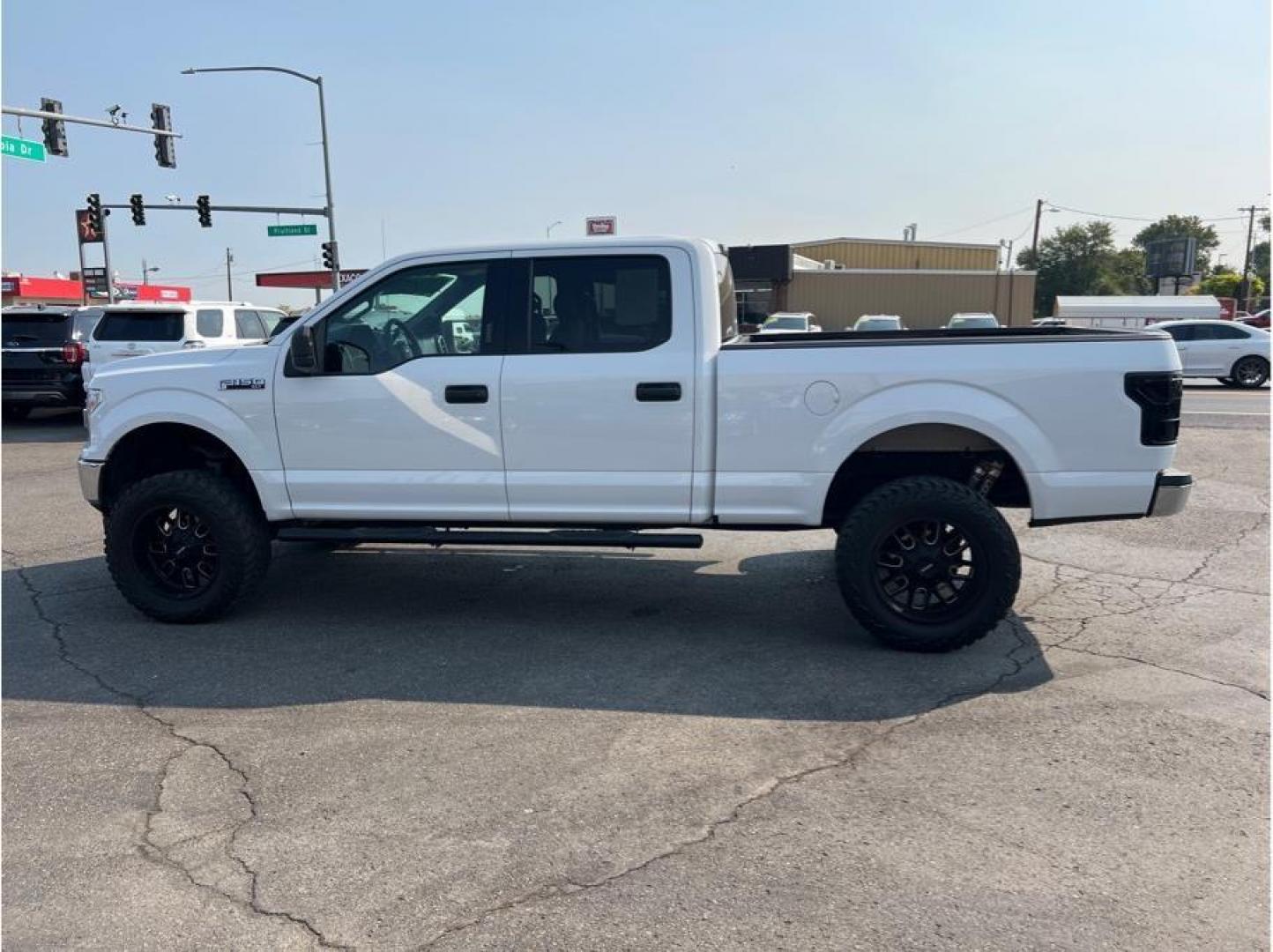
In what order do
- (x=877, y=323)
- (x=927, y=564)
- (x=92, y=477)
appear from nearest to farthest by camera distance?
1. (x=927, y=564)
2. (x=92, y=477)
3. (x=877, y=323)

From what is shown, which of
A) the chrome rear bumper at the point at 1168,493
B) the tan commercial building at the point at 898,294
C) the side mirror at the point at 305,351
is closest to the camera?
the chrome rear bumper at the point at 1168,493

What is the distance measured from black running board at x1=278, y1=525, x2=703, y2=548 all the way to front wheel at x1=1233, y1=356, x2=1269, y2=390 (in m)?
21.9

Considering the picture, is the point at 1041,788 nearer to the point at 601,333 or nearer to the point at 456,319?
the point at 601,333

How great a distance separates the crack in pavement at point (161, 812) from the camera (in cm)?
283

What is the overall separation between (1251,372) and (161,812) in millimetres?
24827

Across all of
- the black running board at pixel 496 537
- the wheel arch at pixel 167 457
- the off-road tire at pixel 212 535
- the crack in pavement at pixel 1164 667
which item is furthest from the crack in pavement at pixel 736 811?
the wheel arch at pixel 167 457

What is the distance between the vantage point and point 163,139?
1036 inches

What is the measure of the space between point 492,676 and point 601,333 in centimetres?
186

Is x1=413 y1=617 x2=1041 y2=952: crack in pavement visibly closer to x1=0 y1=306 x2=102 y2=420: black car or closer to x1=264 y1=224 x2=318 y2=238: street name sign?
x1=0 y1=306 x2=102 y2=420: black car

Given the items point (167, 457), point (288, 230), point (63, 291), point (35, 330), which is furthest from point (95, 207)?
point (63, 291)

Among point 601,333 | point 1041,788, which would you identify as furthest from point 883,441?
point 1041,788

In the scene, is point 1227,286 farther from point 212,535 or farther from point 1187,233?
point 212,535

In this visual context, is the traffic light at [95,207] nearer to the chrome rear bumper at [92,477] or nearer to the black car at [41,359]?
the black car at [41,359]

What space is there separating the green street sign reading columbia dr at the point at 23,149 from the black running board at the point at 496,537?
75.9 feet
